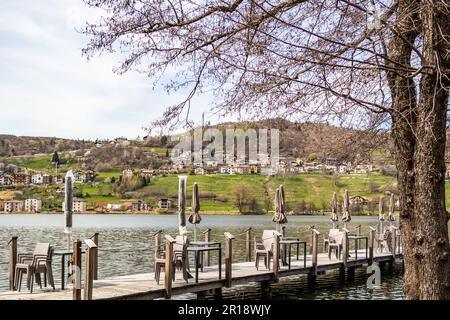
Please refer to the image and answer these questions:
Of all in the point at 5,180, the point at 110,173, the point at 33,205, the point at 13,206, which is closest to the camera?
the point at 33,205

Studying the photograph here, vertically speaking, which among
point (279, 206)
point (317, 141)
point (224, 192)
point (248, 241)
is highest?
point (224, 192)

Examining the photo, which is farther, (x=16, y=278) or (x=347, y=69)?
(x=16, y=278)

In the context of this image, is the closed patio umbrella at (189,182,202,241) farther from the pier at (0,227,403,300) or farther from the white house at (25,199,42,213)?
the white house at (25,199,42,213)

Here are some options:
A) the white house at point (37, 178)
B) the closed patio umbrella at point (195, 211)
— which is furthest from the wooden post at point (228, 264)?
the white house at point (37, 178)

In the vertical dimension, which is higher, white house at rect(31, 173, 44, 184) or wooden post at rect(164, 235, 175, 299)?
white house at rect(31, 173, 44, 184)

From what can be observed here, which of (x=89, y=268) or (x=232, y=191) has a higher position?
(x=232, y=191)

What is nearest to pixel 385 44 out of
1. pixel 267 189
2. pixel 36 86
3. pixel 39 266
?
pixel 39 266

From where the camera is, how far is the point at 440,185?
265 inches

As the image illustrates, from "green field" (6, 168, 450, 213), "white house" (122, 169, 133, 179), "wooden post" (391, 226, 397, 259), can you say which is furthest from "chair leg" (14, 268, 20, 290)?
"white house" (122, 169, 133, 179)

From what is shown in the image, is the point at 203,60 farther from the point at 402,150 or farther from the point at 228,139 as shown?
the point at 402,150

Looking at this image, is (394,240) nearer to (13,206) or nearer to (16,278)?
(16,278)

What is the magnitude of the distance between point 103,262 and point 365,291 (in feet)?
42.8

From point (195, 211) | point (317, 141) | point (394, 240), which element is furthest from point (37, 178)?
point (317, 141)

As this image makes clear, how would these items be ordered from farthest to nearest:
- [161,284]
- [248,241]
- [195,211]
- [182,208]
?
Answer: [248,241]
[195,211]
[182,208]
[161,284]
